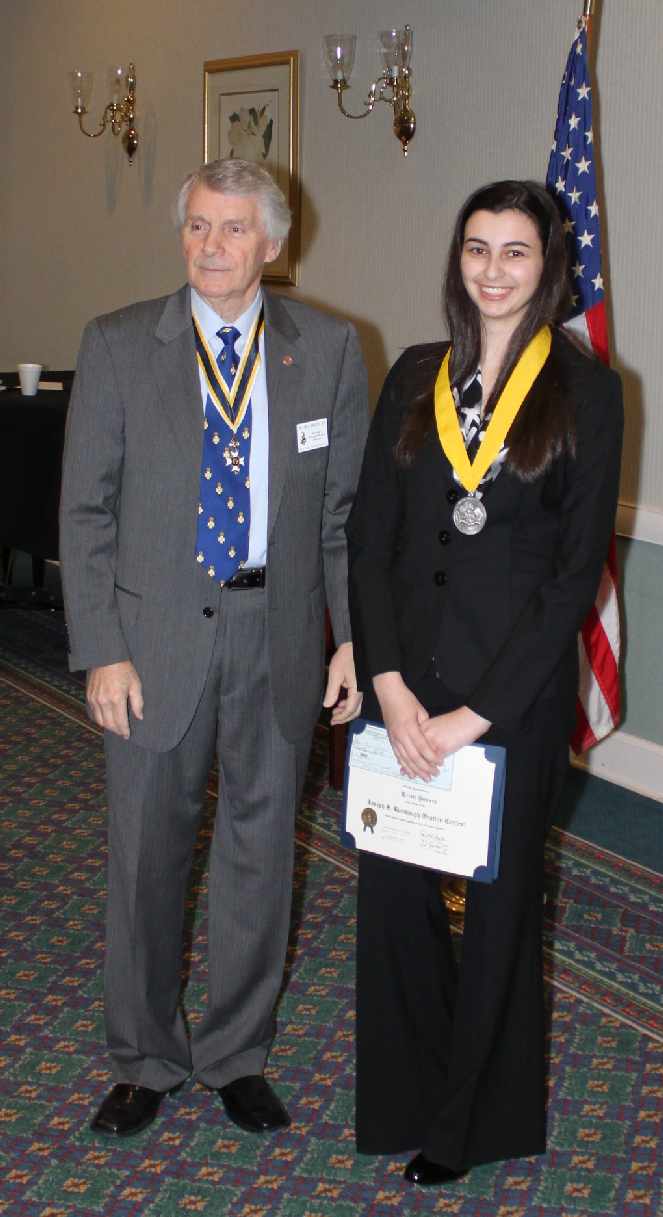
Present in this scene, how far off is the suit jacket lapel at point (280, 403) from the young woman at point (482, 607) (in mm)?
152

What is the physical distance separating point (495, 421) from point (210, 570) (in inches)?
22.2

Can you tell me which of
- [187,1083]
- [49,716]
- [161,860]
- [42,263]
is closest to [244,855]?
[161,860]

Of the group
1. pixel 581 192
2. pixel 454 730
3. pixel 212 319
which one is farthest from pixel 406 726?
pixel 581 192

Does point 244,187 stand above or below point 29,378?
above

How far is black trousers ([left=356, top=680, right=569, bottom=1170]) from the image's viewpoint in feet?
7.80

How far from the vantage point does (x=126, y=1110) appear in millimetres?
2719

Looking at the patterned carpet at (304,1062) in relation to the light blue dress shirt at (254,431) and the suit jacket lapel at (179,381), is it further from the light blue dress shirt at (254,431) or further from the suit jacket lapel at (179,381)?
the suit jacket lapel at (179,381)

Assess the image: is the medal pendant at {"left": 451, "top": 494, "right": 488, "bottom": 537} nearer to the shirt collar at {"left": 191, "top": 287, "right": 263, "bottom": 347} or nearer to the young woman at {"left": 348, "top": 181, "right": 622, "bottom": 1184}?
the young woman at {"left": 348, "top": 181, "right": 622, "bottom": 1184}

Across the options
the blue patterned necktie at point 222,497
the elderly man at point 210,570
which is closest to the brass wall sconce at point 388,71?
the elderly man at point 210,570

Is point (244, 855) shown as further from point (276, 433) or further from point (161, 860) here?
point (276, 433)

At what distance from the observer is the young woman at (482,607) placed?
7.21ft

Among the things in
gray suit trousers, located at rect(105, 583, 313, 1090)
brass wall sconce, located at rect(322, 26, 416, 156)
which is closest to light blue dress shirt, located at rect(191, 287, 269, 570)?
gray suit trousers, located at rect(105, 583, 313, 1090)

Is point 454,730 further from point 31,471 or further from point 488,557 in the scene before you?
point 31,471

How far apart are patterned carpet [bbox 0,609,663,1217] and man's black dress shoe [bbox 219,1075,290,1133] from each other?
0.03 m
